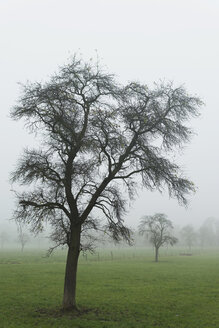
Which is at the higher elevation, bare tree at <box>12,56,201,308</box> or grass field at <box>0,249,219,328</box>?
bare tree at <box>12,56,201,308</box>

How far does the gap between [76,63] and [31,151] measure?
5.60 meters

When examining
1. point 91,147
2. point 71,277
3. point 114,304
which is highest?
point 91,147

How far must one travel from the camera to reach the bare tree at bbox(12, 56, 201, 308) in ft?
49.1

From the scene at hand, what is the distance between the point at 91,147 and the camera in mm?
15570

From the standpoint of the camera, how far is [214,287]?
2545 centimetres

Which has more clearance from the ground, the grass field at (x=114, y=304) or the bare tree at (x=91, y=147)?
the bare tree at (x=91, y=147)

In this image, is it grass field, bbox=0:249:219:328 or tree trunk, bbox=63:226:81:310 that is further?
tree trunk, bbox=63:226:81:310

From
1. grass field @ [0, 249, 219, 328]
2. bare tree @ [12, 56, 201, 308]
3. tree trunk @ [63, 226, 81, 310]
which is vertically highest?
bare tree @ [12, 56, 201, 308]

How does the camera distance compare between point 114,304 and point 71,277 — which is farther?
point 114,304

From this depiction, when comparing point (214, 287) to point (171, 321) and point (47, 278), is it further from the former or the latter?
point (47, 278)

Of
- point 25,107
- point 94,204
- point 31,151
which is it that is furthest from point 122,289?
point 25,107

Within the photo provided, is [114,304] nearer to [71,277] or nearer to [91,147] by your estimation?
[71,277]

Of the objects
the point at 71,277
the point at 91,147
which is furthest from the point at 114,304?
the point at 91,147

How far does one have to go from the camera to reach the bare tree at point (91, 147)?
15.0m
